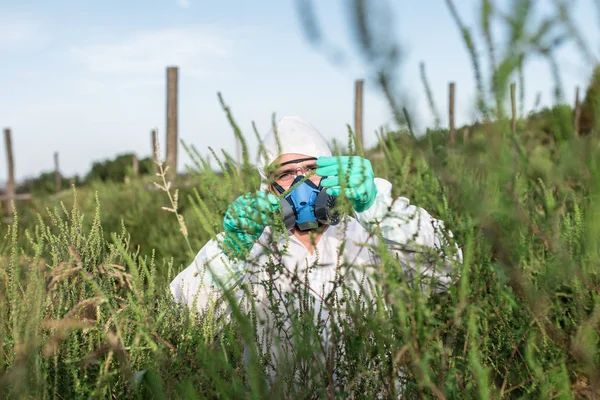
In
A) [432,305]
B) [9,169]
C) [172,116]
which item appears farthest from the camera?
[9,169]

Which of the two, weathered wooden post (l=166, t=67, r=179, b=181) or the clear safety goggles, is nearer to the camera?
the clear safety goggles

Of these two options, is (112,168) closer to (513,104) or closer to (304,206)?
(304,206)

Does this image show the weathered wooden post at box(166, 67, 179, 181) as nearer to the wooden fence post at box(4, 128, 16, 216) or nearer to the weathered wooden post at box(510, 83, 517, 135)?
the wooden fence post at box(4, 128, 16, 216)

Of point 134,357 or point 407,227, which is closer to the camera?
point 134,357

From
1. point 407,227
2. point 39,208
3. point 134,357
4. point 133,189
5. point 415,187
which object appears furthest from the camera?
point 39,208

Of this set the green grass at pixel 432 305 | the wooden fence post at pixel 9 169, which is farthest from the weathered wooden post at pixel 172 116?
the green grass at pixel 432 305

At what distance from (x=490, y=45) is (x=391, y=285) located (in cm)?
42

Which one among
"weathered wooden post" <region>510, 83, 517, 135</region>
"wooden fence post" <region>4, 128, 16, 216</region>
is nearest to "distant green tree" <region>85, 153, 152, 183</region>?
"wooden fence post" <region>4, 128, 16, 216</region>

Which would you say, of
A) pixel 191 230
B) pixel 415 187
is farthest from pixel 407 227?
pixel 191 230

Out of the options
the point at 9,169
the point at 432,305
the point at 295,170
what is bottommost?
the point at 432,305

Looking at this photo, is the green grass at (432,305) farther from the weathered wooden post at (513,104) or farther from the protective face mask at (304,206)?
the protective face mask at (304,206)

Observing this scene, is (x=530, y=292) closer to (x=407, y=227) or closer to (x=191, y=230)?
(x=407, y=227)

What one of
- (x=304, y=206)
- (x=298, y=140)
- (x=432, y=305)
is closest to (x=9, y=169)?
(x=298, y=140)

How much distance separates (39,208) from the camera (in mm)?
9477
